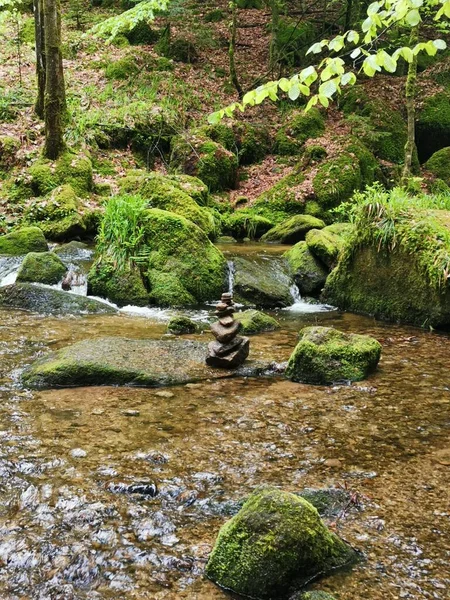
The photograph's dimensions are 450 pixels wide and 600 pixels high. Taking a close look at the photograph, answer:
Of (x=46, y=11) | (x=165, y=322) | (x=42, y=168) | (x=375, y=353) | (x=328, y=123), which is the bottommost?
(x=165, y=322)

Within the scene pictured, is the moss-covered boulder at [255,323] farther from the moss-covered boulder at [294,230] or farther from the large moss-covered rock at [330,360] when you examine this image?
the moss-covered boulder at [294,230]

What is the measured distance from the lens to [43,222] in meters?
10.3

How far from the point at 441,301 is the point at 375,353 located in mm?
2204

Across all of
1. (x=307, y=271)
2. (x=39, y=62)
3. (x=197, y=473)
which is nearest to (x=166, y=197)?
(x=307, y=271)

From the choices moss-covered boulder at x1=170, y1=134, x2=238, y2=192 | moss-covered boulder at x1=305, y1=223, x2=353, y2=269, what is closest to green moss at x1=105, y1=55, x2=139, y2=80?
moss-covered boulder at x1=170, y1=134, x2=238, y2=192

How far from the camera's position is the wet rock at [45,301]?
6980mm

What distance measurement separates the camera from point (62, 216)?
10477 millimetres

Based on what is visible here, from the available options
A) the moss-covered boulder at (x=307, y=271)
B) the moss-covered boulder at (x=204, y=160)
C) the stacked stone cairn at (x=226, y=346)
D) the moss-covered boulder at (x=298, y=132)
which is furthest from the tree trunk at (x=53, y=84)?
the stacked stone cairn at (x=226, y=346)

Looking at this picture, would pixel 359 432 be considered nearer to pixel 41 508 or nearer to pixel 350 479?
pixel 350 479

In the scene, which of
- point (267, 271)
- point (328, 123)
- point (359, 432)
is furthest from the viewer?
point (328, 123)

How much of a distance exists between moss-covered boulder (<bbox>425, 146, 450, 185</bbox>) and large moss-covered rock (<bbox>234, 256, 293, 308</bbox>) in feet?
32.6

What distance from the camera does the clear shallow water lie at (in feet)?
7.22

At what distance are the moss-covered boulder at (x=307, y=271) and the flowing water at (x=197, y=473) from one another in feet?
12.5

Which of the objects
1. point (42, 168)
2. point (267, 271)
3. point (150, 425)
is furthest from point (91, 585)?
point (42, 168)
